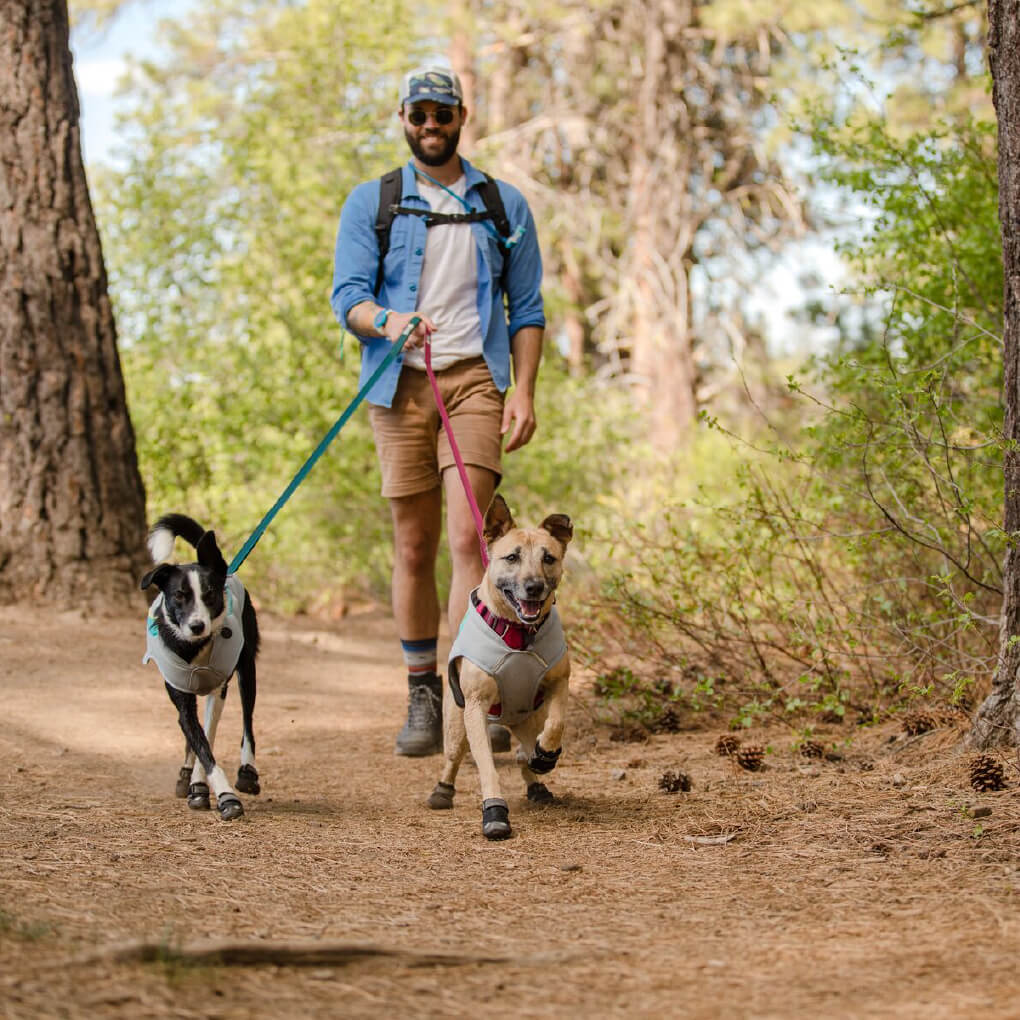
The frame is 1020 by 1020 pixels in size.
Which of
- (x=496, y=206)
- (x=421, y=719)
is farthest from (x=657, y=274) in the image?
(x=421, y=719)

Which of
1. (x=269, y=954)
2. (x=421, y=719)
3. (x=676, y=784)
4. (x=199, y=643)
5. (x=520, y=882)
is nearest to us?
(x=269, y=954)

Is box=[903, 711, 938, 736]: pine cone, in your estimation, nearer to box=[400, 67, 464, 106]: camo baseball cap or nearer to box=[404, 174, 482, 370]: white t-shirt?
box=[404, 174, 482, 370]: white t-shirt

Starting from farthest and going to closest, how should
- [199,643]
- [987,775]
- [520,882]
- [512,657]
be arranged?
[199,643] → [512,657] → [987,775] → [520,882]

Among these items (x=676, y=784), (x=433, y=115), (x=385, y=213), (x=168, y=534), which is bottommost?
(x=676, y=784)

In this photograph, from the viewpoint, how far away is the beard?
5.73m

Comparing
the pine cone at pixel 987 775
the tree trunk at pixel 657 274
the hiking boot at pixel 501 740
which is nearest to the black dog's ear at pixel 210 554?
the hiking boot at pixel 501 740

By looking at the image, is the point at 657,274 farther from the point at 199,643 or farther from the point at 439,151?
the point at 199,643

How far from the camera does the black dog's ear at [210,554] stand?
15.7ft

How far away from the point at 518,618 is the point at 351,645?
566 centimetres

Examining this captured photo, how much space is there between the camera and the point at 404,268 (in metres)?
5.71

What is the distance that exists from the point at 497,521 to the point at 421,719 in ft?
5.23

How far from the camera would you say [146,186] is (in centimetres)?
1391

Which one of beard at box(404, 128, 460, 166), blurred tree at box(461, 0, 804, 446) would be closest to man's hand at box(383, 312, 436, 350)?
beard at box(404, 128, 460, 166)

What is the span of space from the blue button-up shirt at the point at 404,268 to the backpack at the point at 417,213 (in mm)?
23
